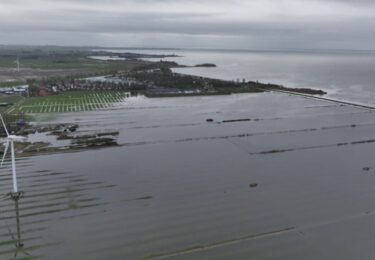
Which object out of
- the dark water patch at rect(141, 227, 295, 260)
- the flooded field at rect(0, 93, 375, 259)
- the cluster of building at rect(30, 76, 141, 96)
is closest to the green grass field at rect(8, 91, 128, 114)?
the cluster of building at rect(30, 76, 141, 96)

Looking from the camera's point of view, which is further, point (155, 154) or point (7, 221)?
point (155, 154)

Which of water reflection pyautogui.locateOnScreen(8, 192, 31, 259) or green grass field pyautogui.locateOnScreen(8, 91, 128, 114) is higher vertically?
green grass field pyautogui.locateOnScreen(8, 91, 128, 114)

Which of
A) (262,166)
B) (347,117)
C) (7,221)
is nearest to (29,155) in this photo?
(7,221)

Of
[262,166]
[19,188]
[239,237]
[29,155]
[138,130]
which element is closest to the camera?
[239,237]

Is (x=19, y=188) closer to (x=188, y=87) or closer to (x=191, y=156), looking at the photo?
(x=191, y=156)

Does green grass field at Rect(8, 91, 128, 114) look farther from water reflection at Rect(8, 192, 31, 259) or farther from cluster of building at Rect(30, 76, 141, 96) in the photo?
water reflection at Rect(8, 192, 31, 259)

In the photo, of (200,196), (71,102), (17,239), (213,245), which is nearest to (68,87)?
(71,102)
